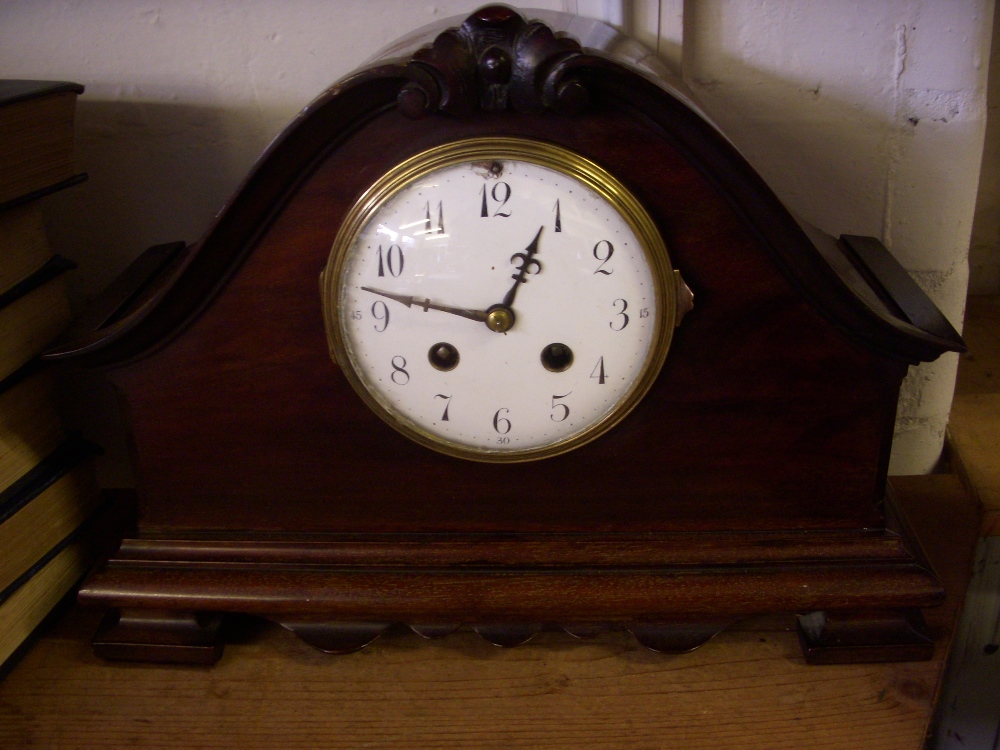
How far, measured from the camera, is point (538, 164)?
2.29ft

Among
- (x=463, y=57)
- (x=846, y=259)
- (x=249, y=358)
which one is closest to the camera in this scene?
(x=463, y=57)

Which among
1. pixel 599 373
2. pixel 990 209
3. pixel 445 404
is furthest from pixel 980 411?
pixel 445 404

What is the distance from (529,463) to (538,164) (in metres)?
0.27

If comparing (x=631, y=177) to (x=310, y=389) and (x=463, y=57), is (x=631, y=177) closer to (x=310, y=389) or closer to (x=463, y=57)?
(x=463, y=57)

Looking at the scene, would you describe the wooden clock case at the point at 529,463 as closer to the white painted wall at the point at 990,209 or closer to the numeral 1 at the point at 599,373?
the numeral 1 at the point at 599,373

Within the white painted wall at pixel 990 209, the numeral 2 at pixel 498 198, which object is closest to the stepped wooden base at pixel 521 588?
the numeral 2 at pixel 498 198

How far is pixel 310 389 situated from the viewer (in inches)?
31.4

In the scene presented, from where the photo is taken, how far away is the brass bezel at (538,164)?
0.69m

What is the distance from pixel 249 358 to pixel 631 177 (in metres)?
0.38

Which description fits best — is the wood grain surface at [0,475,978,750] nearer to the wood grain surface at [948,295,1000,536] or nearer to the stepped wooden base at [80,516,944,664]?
the stepped wooden base at [80,516,944,664]

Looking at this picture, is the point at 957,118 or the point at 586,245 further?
the point at 957,118

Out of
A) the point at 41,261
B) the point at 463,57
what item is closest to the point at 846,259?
the point at 463,57

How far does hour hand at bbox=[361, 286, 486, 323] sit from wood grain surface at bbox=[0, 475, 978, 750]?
1.15 feet

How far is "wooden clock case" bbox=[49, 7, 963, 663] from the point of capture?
0.72 meters
